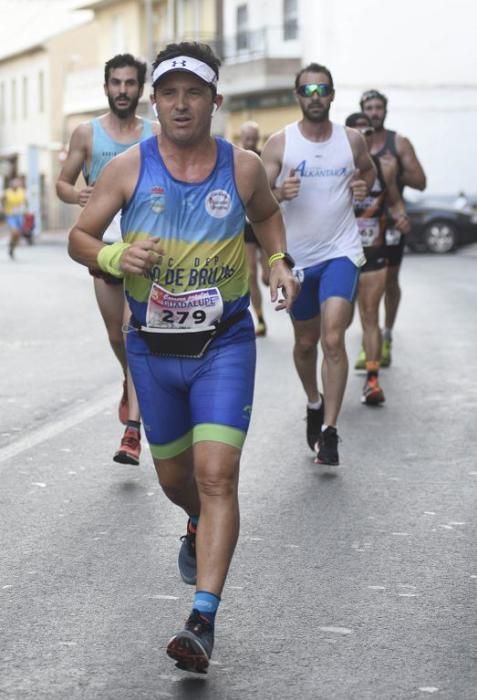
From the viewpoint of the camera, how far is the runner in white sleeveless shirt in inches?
332

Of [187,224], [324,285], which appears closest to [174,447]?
[187,224]

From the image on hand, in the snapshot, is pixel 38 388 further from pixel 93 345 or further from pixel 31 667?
pixel 31 667

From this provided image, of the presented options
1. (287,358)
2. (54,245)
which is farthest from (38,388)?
(54,245)

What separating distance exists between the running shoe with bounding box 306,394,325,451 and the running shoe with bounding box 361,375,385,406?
1.82 meters

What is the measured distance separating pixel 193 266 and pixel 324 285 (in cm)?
349

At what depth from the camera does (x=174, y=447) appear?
5.31 meters

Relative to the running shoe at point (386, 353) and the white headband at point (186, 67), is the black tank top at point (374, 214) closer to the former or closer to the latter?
the running shoe at point (386, 353)

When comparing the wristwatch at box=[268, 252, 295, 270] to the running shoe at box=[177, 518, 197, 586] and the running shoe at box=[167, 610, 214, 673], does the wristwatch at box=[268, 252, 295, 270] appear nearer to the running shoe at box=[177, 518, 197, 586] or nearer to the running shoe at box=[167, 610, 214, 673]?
the running shoe at box=[177, 518, 197, 586]

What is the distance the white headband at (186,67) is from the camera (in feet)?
16.4

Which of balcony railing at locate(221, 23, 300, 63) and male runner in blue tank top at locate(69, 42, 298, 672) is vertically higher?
balcony railing at locate(221, 23, 300, 63)

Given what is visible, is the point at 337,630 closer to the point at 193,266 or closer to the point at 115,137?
the point at 193,266

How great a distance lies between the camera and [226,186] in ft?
16.8

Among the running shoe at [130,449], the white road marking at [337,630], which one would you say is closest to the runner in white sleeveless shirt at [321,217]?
the running shoe at [130,449]

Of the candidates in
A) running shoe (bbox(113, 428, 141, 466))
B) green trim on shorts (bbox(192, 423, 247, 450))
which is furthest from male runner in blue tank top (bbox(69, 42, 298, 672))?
running shoe (bbox(113, 428, 141, 466))
